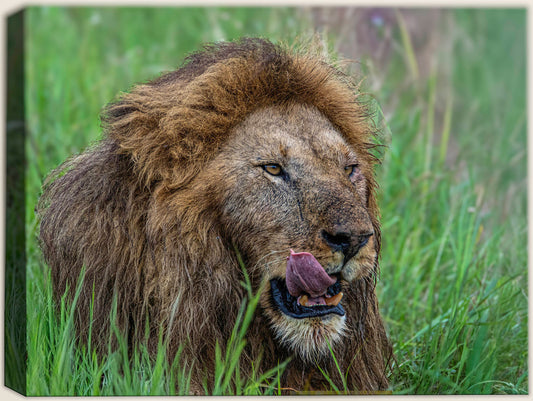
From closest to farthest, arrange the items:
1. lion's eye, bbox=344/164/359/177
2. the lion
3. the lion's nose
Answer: the lion's nose → the lion → lion's eye, bbox=344/164/359/177

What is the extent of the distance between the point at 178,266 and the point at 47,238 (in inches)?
21.7

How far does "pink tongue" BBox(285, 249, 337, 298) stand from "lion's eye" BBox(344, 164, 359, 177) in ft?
1.33

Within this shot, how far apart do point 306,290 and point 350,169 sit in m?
0.50

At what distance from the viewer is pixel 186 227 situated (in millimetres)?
2729

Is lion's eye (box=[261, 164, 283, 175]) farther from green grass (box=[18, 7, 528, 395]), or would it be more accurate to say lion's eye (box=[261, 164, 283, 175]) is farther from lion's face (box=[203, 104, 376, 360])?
green grass (box=[18, 7, 528, 395])

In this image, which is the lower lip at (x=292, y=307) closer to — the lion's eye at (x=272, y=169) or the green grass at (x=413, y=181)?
the green grass at (x=413, y=181)

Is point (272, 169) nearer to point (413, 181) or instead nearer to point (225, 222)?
point (225, 222)

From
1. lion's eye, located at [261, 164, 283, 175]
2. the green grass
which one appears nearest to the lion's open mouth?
the green grass

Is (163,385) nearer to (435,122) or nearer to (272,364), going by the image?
(272,364)

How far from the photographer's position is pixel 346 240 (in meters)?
2.57

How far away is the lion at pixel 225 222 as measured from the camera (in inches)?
105

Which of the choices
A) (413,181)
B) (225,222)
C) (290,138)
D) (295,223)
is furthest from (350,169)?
(413,181)

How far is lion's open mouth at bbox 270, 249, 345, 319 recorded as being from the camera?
8.46 feet

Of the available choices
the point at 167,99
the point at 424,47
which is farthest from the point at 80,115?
the point at 167,99
